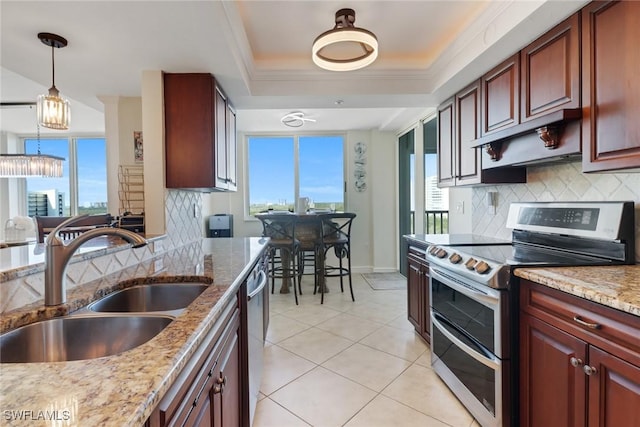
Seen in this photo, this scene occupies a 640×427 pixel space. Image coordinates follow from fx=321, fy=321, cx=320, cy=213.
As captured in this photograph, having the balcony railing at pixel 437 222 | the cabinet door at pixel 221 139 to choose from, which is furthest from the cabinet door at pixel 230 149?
the balcony railing at pixel 437 222

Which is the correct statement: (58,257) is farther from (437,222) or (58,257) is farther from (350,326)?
(437,222)

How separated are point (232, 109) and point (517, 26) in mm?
2327

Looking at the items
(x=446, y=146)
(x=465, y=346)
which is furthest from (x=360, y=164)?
(x=465, y=346)

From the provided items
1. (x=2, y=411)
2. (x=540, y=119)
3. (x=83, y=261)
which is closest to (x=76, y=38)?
(x=83, y=261)

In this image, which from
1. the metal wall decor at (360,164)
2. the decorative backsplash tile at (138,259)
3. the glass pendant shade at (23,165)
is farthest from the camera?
the metal wall decor at (360,164)

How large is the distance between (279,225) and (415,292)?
2.00 m

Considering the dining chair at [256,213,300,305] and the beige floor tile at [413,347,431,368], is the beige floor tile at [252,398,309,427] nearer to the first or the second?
the beige floor tile at [413,347,431,368]

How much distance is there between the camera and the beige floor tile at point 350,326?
9.91ft

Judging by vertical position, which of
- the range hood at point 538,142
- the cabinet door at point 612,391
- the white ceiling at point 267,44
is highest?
the white ceiling at point 267,44

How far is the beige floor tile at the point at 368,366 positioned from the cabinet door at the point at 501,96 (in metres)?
1.87

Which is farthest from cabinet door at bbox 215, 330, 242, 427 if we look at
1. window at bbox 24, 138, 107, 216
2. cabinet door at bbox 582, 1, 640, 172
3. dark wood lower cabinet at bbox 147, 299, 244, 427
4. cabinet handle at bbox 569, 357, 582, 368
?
window at bbox 24, 138, 107, 216

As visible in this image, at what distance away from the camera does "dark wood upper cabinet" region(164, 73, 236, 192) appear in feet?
7.68

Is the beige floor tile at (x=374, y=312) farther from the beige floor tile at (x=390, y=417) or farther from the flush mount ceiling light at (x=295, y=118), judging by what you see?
the flush mount ceiling light at (x=295, y=118)

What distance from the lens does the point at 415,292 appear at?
2.83 meters
